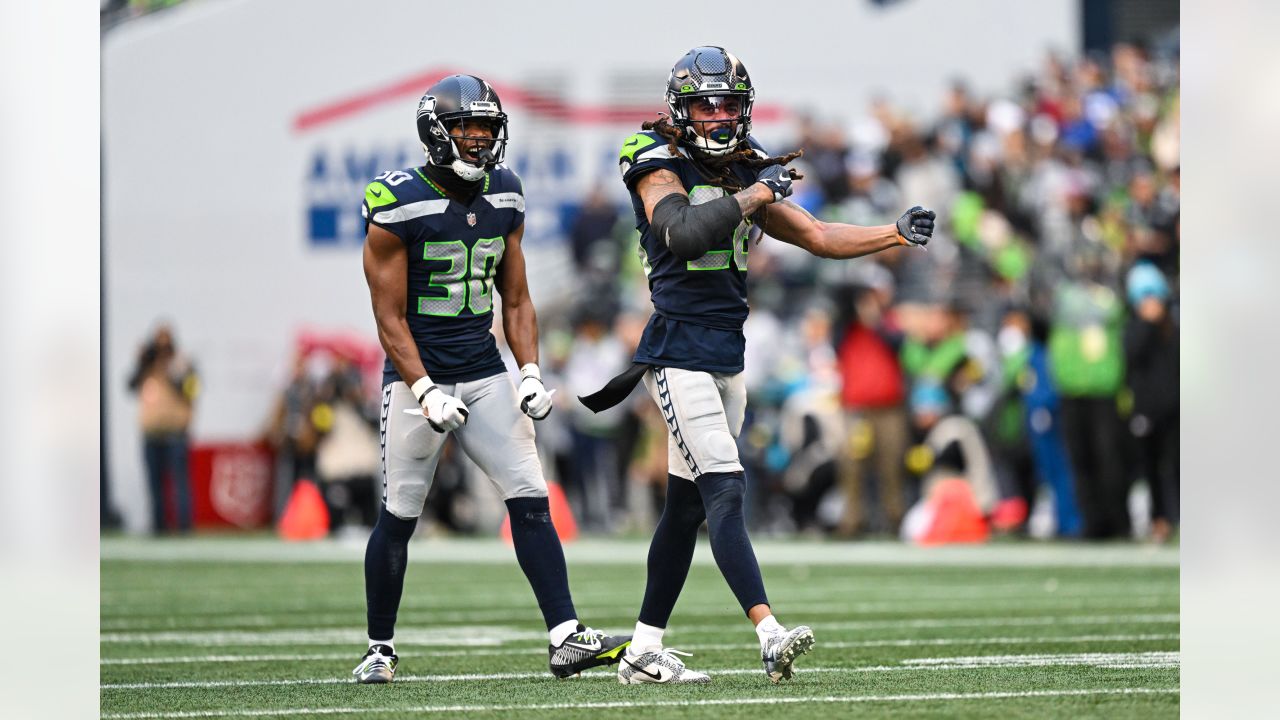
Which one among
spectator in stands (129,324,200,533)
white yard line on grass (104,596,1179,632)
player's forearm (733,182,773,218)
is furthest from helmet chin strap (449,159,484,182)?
spectator in stands (129,324,200,533)

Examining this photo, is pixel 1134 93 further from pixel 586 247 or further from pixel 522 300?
pixel 522 300

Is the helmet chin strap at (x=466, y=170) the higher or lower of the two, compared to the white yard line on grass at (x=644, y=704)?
higher

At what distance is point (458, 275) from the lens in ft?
22.3

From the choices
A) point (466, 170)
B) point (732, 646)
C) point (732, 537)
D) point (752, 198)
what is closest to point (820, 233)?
point (752, 198)

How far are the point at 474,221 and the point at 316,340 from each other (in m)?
11.7

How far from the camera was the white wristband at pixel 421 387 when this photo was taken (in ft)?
→ 21.6

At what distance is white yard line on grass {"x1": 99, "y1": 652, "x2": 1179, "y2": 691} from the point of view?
6.62 metres

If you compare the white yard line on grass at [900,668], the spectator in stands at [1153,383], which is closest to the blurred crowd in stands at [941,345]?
the spectator in stands at [1153,383]

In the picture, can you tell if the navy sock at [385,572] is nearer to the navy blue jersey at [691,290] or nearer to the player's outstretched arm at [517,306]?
the player's outstretched arm at [517,306]

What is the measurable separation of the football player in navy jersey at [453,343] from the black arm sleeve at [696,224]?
2.23 ft

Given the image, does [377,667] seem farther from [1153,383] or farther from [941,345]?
[941,345]

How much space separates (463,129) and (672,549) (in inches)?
61.2

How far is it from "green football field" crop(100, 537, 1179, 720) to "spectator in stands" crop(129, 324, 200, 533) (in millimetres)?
2361
